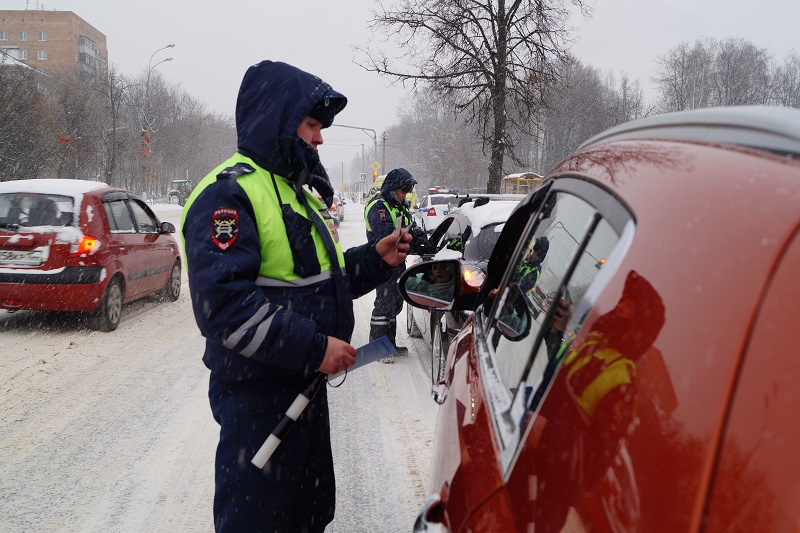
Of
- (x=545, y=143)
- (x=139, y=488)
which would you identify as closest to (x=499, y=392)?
(x=139, y=488)

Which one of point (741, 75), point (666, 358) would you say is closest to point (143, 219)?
point (666, 358)

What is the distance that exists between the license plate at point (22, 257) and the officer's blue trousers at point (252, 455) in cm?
591

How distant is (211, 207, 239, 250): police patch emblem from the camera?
6.75 ft

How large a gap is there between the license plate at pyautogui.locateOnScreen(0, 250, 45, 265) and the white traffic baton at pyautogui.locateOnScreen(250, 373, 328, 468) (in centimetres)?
615

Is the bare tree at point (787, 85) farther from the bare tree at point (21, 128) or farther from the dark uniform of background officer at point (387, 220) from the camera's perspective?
the bare tree at point (21, 128)

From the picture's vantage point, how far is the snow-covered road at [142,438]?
3529 mm

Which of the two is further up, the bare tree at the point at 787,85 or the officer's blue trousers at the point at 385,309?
the bare tree at the point at 787,85

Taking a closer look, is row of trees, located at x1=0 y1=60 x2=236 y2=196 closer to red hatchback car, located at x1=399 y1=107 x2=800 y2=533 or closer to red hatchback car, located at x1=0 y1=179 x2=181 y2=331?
red hatchback car, located at x1=0 y1=179 x2=181 y2=331

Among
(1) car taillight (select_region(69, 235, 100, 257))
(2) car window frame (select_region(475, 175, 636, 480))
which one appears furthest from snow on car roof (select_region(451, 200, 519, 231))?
(2) car window frame (select_region(475, 175, 636, 480))

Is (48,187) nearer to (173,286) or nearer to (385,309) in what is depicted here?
(173,286)

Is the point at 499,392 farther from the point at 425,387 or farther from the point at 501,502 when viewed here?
the point at 425,387

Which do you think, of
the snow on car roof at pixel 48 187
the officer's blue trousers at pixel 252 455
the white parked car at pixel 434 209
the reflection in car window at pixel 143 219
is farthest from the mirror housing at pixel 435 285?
the white parked car at pixel 434 209

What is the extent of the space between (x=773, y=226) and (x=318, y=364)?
160cm

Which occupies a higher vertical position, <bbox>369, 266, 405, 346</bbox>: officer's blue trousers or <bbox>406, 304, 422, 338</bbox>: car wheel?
<bbox>369, 266, 405, 346</bbox>: officer's blue trousers
